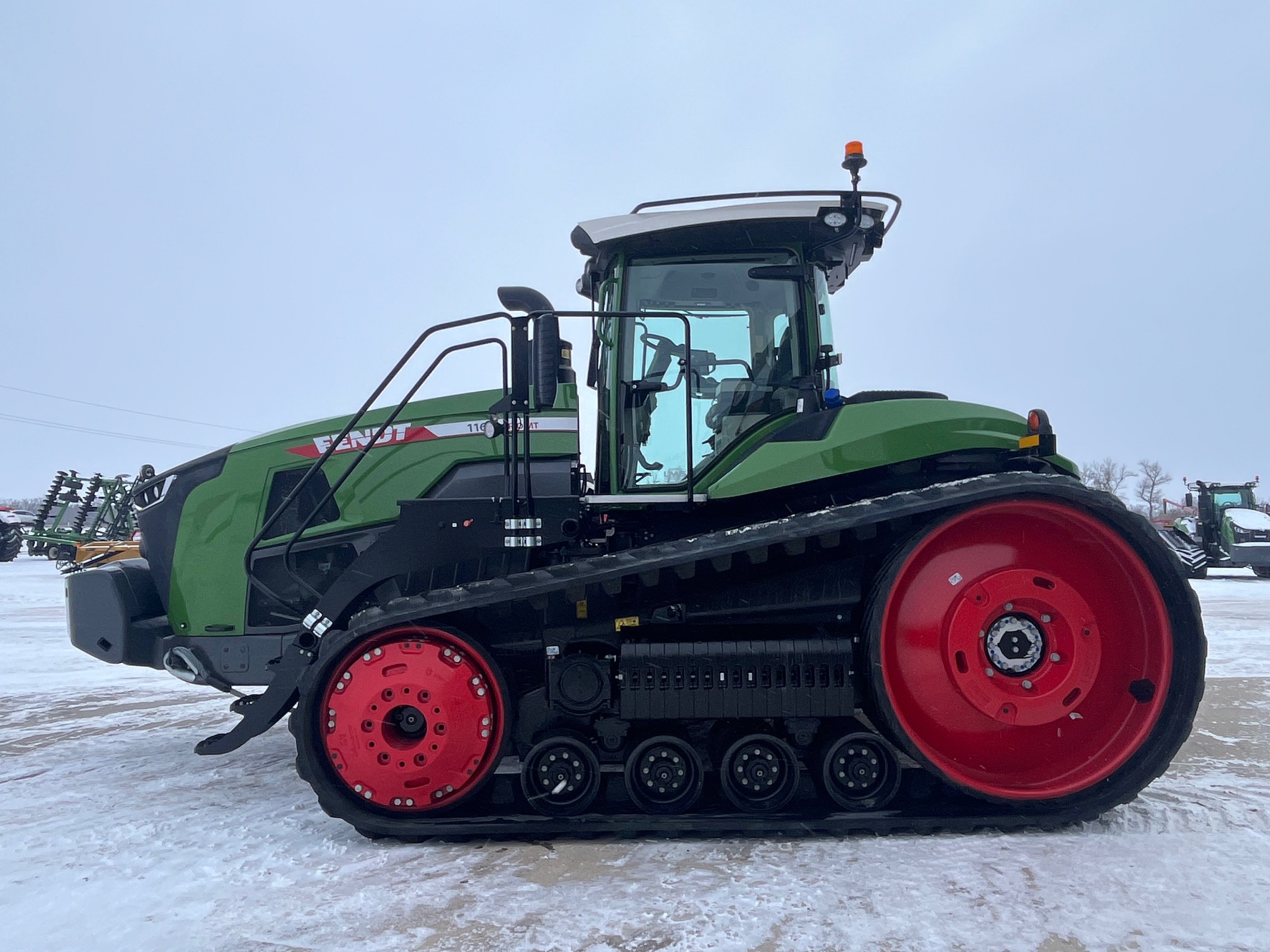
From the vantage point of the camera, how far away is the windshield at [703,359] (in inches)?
145

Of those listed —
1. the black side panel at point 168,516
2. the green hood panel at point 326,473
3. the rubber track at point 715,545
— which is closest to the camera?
the rubber track at point 715,545

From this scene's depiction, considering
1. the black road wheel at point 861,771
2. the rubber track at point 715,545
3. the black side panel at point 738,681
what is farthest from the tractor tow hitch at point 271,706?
the black road wheel at point 861,771

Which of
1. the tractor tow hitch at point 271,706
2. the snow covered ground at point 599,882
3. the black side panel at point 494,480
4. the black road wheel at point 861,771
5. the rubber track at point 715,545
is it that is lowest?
the snow covered ground at point 599,882

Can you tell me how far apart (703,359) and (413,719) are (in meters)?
2.01

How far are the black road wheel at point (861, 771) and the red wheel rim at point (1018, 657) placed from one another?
18 centimetres

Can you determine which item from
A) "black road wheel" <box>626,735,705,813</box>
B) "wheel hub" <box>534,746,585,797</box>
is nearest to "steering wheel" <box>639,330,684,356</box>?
"black road wheel" <box>626,735,705,813</box>

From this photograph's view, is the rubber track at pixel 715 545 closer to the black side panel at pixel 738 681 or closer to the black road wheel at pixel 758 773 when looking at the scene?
the black side panel at pixel 738 681

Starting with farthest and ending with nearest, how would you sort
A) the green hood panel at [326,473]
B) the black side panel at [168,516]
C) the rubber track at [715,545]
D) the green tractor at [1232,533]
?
1. the green tractor at [1232,533]
2. the black side panel at [168,516]
3. the green hood panel at [326,473]
4. the rubber track at [715,545]

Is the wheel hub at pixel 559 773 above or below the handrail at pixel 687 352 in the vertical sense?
below

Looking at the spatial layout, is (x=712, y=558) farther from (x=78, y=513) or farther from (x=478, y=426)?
(x=78, y=513)

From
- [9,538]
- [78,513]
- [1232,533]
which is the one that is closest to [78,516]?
[78,513]

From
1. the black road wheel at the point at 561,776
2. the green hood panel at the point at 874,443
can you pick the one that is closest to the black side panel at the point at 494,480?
the green hood panel at the point at 874,443

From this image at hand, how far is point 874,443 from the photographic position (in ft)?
10.8

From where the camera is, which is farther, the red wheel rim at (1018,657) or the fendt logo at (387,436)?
the fendt logo at (387,436)
